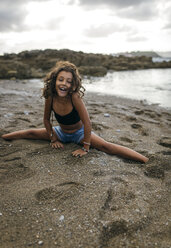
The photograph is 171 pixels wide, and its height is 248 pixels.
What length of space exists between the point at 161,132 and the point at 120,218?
2908 millimetres

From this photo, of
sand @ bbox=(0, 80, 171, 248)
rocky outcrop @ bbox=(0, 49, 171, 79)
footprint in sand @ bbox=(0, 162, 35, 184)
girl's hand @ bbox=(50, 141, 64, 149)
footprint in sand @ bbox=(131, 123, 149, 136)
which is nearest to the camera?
sand @ bbox=(0, 80, 171, 248)

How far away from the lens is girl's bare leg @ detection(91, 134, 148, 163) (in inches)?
121

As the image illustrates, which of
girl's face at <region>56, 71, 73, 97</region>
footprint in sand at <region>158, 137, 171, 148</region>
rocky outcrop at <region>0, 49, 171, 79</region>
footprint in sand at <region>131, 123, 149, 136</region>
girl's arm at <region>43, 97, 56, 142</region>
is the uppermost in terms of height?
rocky outcrop at <region>0, 49, 171, 79</region>

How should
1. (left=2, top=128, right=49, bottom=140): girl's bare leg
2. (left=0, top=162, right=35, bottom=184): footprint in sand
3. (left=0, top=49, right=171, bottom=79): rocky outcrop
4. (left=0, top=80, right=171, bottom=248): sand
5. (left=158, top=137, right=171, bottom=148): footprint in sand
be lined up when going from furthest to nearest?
1. (left=0, top=49, right=171, bottom=79): rocky outcrop
2. (left=158, top=137, right=171, bottom=148): footprint in sand
3. (left=2, top=128, right=49, bottom=140): girl's bare leg
4. (left=0, top=162, right=35, bottom=184): footprint in sand
5. (left=0, top=80, right=171, bottom=248): sand

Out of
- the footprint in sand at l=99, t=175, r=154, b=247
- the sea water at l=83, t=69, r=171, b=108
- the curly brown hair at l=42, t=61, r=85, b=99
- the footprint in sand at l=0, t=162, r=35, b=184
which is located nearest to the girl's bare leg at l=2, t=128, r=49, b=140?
the curly brown hair at l=42, t=61, r=85, b=99

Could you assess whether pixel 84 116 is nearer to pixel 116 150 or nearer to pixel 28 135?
pixel 116 150

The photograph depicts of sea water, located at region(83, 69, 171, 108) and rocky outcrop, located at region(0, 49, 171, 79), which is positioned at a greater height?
rocky outcrop, located at region(0, 49, 171, 79)

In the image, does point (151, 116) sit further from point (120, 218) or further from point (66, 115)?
point (120, 218)

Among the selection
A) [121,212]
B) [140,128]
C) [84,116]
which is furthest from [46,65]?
[121,212]

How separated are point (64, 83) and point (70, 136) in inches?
35.6

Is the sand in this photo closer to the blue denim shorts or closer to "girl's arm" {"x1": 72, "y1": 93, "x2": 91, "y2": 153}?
the blue denim shorts

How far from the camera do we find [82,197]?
7.09ft

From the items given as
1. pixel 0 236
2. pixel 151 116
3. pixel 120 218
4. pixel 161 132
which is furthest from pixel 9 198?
pixel 151 116

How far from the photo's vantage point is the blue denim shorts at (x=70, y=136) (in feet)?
11.1
